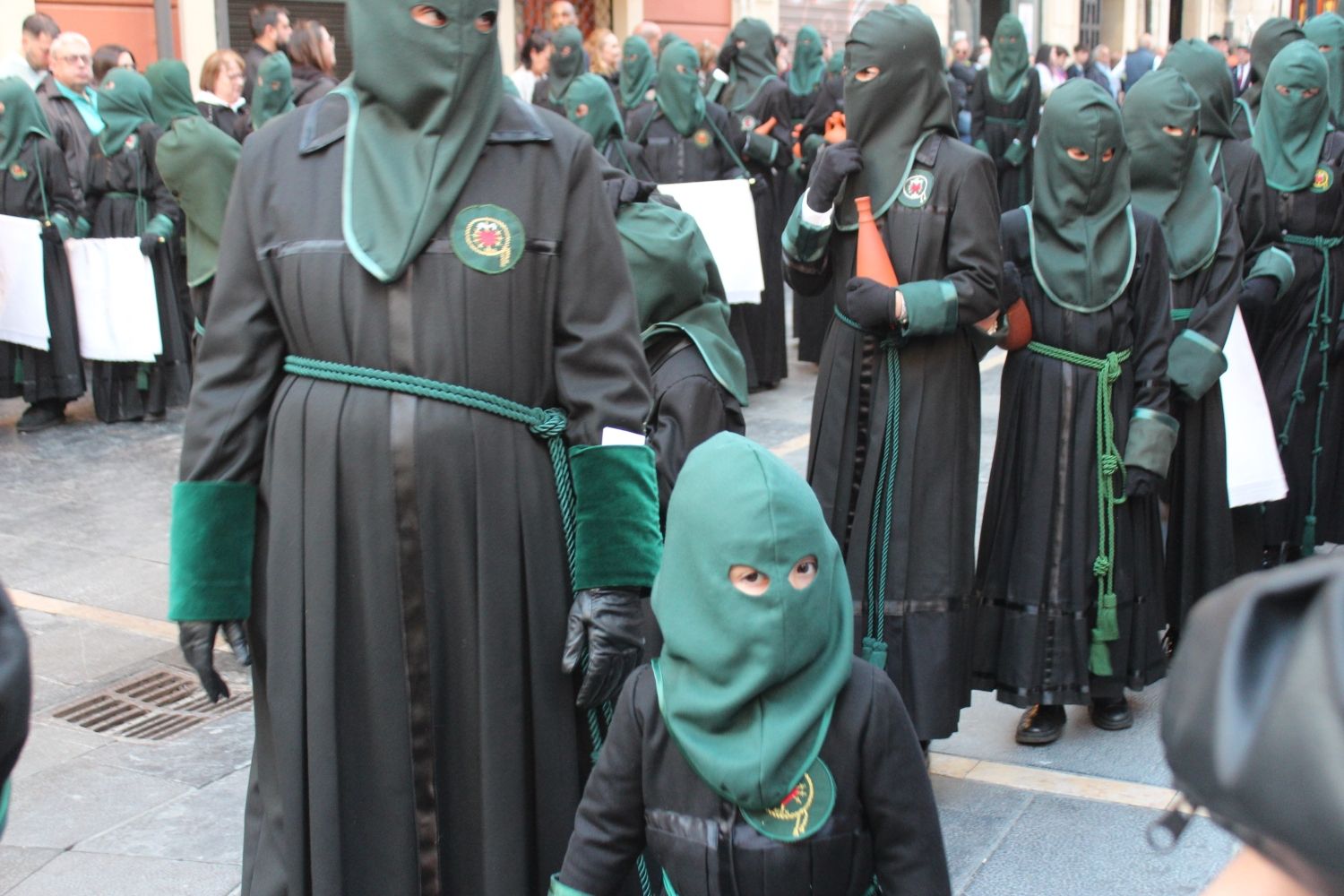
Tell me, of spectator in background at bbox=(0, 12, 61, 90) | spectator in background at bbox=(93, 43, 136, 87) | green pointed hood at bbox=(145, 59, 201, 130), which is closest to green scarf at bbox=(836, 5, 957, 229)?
green pointed hood at bbox=(145, 59, 201, 130)

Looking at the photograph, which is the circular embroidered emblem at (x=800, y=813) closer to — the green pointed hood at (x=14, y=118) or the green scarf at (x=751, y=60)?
the green pointed hood at (x=14, y=118)

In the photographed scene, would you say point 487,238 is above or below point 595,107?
below

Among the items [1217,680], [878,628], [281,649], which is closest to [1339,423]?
[878,628]

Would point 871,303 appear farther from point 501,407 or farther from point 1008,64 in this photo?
point 1008,64

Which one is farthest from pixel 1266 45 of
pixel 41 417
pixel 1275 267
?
pixel 41 417

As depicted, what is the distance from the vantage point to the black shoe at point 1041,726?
4.88 m

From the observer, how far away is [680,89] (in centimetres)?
1010

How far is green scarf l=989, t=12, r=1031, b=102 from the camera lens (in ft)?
47.9

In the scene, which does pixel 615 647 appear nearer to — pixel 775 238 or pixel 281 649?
pixel 281 649

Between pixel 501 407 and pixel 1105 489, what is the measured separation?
7.85ft

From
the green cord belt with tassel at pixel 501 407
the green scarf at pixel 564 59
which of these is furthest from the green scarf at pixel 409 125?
the green scarf at pixel 564 59

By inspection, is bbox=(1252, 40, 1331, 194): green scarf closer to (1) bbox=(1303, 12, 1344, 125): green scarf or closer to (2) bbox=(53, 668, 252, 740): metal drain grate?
(1) bbox=(1303, 12, 1344, 125): green scarf

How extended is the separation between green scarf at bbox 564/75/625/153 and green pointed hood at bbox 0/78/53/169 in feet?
10.0

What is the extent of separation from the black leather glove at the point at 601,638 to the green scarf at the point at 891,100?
1919 millimetres
